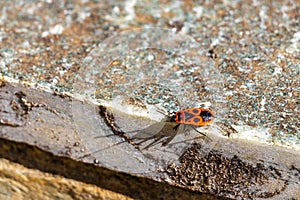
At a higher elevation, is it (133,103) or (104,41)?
(104,41)

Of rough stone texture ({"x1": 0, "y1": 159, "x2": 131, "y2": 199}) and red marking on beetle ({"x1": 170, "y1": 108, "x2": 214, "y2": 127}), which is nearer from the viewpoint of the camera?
red marking on beetle ({"x1": 170, "y1": 108, "x2": 214, "y2": 127})

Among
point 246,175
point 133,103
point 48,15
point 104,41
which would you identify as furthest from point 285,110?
point 48,15

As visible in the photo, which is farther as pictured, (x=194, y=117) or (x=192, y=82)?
(x=192, y=82)

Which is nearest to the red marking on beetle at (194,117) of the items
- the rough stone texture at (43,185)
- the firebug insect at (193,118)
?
the firebug insect at (193,118)

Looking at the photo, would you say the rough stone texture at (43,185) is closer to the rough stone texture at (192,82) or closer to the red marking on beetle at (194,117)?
the rough stone texture at (192,82)

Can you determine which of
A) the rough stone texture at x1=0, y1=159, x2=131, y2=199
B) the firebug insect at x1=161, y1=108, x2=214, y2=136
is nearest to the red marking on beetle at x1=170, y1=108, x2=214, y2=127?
the firebug insect at x1=161, y1=108, x2=214, y2=136

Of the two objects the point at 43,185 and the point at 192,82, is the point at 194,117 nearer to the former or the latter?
the point at 192,82

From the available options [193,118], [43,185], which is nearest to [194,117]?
[193,118]

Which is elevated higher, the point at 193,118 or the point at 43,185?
the point at 193,118

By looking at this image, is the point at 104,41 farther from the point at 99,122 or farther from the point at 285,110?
the point at 285,110

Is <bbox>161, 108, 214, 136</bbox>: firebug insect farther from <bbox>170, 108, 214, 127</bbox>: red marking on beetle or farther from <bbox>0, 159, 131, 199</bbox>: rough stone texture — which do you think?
<bbox>0, 159, 131, 199</bbox>: rough stone texture

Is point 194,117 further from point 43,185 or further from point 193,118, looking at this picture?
point 43,185
